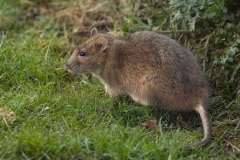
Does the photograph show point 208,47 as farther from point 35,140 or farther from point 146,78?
point 35,140

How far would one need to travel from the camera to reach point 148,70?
19.7ft

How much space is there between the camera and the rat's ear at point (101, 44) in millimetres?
6461

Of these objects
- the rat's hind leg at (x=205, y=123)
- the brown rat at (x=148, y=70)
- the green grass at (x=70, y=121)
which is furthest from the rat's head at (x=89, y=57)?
the rat's hind leg at (x=205, y=123)

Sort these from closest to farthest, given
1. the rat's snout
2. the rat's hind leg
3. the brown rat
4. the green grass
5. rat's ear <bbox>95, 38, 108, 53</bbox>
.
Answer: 1. the green grass
2. the rat's hind leg
3. the brown rat
4. rat's ear <bbox>95, 38, 108, 53</bbox>
5. the rat's snout

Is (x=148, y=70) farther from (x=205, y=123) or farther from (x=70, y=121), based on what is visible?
(x=70, y=121)

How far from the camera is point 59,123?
559cm

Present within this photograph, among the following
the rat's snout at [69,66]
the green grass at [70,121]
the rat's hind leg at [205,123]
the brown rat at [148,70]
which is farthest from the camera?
the rat's snout at [69,66]

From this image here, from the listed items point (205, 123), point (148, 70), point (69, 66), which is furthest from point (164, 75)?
point (69, 66)

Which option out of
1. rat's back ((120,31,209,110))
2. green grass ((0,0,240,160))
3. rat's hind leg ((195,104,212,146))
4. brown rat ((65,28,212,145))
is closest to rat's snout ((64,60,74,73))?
brown rat ((65,28,212,145))

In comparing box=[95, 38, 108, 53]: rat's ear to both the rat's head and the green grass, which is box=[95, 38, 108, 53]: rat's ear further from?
the green grass

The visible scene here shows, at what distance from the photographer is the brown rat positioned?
583cm

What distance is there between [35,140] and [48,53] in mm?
2575

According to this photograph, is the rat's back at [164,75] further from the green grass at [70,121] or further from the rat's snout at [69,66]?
the rat's snout at [69,66]

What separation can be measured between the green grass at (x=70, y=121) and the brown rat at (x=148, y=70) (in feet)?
0.60
